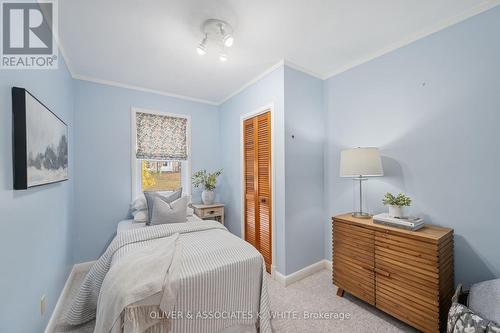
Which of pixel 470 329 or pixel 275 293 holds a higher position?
pixel 470 329

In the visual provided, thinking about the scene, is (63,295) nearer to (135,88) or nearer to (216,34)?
(135,88)

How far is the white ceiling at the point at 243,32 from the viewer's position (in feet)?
5.38

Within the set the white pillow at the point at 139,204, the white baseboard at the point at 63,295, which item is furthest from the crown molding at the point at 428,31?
the white baseboard at the point at 63,295

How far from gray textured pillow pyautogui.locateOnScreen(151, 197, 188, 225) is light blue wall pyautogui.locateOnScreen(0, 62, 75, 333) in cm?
90

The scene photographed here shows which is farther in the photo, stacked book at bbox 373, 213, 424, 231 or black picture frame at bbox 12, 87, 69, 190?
stacked book at bbox 373, 213, 424, 231

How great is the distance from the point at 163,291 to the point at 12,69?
5.29ft

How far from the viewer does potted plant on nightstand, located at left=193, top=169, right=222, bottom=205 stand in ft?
11.5

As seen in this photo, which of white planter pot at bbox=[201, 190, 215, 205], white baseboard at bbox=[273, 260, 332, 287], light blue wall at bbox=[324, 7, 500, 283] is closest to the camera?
light blue wall at bbox=[324, 7, 500, 283]

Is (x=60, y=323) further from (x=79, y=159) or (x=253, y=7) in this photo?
(x=253, y=7)

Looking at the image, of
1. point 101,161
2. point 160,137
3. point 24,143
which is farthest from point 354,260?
point 101,161

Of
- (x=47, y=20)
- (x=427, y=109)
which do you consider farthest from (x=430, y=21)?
(x=47, y=20)

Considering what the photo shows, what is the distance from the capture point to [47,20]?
1731 millimetres

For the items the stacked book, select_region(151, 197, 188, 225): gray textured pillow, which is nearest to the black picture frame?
select_region(151, 197, 188, 225): gray textured pillow

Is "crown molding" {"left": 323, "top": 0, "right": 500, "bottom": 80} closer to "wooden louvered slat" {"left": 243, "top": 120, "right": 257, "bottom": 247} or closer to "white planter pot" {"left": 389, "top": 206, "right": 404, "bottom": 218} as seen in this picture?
"wooden louvered slat" {"left": 243, "top": 120, "right": 257, "bottom": 247}
